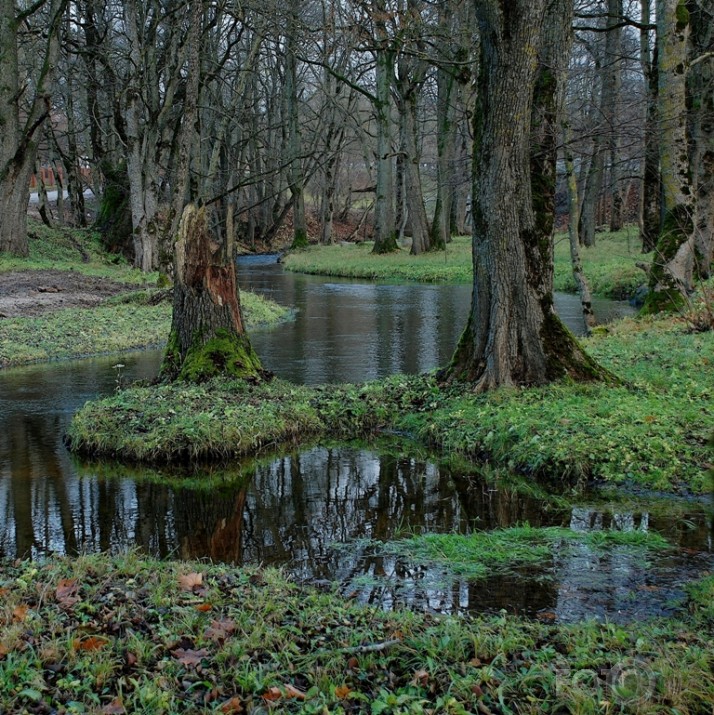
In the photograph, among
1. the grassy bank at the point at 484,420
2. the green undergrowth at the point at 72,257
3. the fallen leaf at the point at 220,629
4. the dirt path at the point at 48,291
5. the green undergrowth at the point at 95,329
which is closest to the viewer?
the fallen leaf at the point at 220,629

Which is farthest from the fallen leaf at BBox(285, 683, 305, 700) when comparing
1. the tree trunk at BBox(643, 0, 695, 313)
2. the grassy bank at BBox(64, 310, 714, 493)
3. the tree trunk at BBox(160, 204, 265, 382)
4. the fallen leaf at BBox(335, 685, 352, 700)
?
the tree trunk at BBox(643, 0, 695, 313)

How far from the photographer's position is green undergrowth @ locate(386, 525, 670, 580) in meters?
6.07

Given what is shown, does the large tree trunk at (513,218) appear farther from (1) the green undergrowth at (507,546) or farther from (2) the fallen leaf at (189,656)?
(2) the fallen leaf at (189,656)

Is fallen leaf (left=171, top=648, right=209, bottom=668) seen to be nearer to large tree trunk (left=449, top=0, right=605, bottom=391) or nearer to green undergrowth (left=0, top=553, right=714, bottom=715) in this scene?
green undergrowth (left=0, top=553, right=714, bottom=715)

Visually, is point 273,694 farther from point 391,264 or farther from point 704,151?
point 391,264

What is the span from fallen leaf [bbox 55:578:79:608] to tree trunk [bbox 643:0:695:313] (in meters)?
12.8

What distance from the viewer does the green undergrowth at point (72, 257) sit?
2494 cm

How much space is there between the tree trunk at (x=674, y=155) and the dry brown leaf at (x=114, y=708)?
44.4 feet

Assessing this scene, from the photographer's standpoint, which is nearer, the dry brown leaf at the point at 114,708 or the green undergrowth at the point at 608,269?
the dry brown leaf at the point at 114,708

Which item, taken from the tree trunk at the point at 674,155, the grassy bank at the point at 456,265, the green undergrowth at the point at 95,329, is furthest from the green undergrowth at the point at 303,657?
the grassy bank at the point at 456,265

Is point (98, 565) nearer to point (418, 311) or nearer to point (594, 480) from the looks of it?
point (594, 480)

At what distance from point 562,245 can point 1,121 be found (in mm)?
23620

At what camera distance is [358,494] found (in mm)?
8242

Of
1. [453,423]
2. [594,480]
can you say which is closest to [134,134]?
[453,423]
